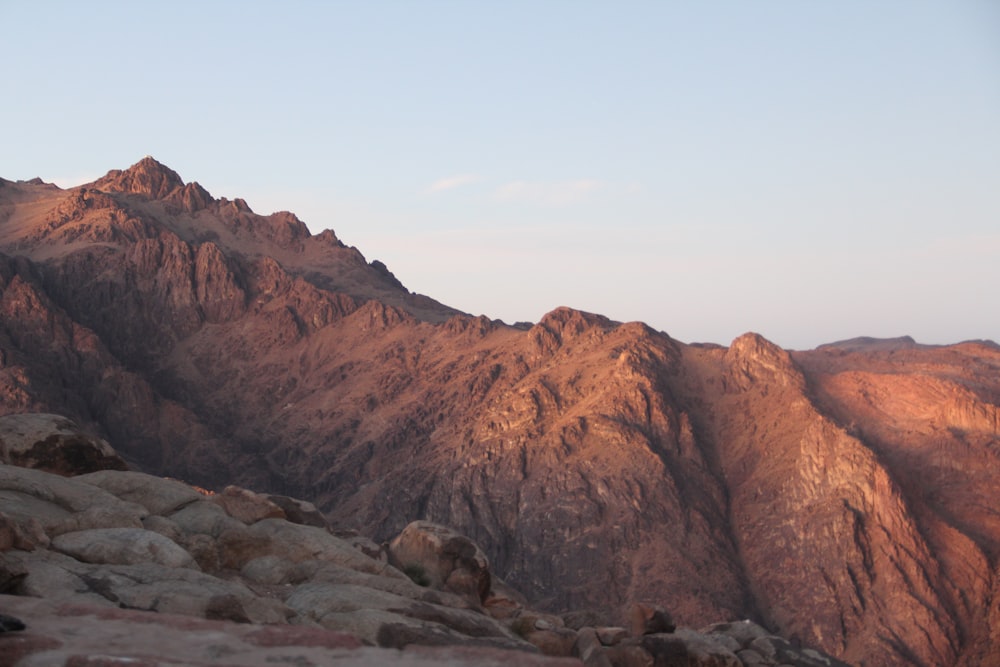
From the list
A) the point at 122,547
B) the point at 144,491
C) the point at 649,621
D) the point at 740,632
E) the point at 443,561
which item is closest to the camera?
the point at 122,547

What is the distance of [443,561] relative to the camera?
2614 centimetres

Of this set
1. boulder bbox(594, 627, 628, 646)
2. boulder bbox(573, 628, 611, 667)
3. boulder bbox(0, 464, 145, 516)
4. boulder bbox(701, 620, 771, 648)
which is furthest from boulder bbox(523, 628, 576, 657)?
boulder bbox(0, 464, 145, 516)

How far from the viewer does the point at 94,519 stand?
2145cm

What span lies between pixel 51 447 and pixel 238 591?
9.34 metres

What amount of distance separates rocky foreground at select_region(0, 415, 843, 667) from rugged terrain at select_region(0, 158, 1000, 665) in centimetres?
3045

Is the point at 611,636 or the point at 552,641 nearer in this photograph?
the point at 552,641

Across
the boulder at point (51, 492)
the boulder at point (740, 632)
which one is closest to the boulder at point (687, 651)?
the boulder at point (740, 632)

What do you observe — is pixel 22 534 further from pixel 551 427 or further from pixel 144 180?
pixel 144 180

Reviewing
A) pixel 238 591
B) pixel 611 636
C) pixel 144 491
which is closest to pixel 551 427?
pixel 611 636

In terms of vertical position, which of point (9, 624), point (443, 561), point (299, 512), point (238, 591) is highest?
point (299, 512)

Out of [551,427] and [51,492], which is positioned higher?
[551,427]

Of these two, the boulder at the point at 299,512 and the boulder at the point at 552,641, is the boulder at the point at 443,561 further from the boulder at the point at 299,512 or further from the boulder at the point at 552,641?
the boulder at the point at 552,641

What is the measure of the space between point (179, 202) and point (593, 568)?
61.2m

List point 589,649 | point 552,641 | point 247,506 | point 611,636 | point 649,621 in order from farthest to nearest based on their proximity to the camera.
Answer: point 247,506 → point 649,621 → point 611,636 → point 552,641 → point 589,649
